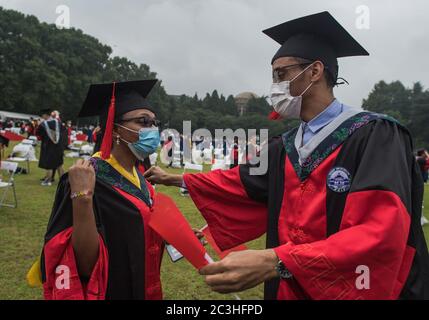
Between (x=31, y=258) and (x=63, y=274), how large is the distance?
12.9ft

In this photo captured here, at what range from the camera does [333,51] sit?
2135 millimetres

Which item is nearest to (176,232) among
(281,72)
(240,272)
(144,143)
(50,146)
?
(240,272)

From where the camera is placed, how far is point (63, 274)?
6.41 feet

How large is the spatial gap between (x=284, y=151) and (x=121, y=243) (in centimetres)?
113

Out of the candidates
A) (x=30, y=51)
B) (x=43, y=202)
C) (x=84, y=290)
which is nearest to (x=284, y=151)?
(x=84, y=290)

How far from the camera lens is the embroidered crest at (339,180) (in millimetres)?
1675

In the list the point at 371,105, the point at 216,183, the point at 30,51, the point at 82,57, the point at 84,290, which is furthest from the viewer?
the point at 371,105

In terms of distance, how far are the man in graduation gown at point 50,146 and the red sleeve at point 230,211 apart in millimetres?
9495

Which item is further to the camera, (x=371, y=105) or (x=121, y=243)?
(x=371, y=105)

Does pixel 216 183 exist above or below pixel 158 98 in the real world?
below

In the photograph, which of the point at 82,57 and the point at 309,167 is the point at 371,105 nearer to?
the point at 82,57

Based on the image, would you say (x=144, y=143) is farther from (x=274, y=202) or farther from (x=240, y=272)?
(x=240, y=272)

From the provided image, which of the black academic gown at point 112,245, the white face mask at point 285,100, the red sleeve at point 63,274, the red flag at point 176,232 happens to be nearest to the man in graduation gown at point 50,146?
the black academic gown at point 112,245

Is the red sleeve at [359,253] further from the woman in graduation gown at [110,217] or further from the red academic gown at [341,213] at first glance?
the woman in graduation gown at [110,217]
